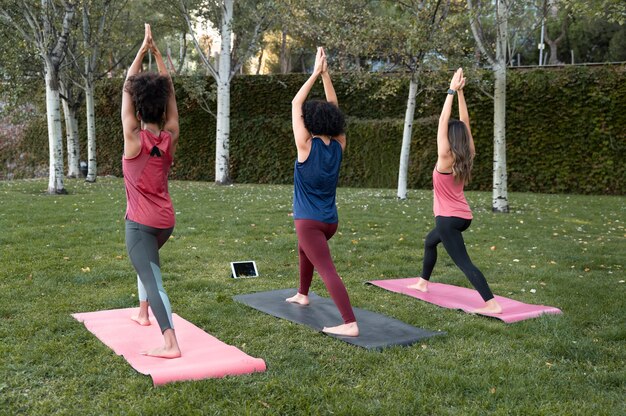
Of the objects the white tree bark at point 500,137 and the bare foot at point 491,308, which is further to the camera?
the white tree bark at point 500,137

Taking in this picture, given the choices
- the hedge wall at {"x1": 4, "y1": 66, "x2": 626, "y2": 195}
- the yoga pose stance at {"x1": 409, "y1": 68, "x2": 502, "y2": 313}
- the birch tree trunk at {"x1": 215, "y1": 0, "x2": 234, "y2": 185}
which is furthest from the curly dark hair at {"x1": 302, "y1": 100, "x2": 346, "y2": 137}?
the birch tree trunk at {"x1": 215, "y1": 0, "x2": 234, "y2": 185}

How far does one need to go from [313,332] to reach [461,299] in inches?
77.5

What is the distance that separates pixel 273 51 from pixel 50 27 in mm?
28562

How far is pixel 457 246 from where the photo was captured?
6.13m

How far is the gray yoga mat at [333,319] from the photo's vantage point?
16.6 feet

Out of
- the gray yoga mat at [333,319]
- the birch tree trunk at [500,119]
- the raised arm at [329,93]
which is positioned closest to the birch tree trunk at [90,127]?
the birch tree trunk at [500,119]

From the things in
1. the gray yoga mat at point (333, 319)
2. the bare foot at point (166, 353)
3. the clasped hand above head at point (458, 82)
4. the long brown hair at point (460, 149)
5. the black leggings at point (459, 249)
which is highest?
the clasped hand above head at point (458, 82)

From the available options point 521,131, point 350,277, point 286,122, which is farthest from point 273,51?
point 350,277

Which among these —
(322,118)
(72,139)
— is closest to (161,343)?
(322,118)

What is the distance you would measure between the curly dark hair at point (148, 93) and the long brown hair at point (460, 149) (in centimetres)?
287

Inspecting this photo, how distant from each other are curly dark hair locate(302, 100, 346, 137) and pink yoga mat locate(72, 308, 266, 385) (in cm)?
186

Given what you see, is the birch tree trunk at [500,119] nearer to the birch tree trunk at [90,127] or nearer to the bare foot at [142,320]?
the bare foot at [142,320]

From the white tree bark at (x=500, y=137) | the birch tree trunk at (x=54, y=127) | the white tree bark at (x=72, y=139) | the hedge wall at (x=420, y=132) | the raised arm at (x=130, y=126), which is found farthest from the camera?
the white tree bark at (x=72, y=139)

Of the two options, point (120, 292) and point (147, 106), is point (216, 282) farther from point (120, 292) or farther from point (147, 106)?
point (147, 106)
